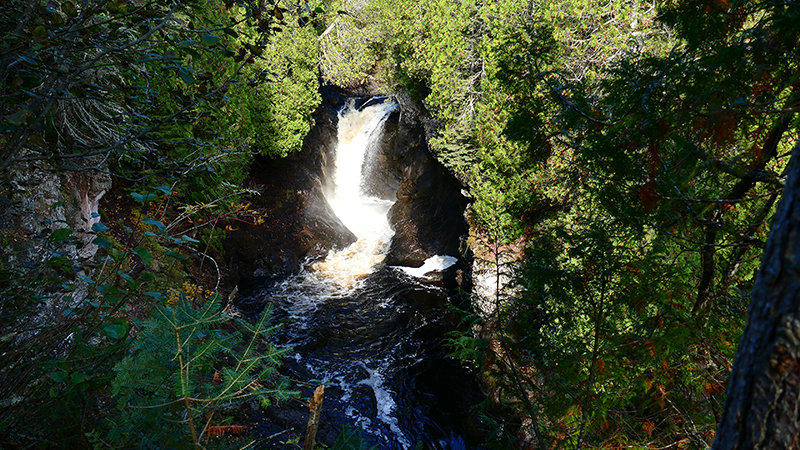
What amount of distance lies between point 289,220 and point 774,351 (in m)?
11.9

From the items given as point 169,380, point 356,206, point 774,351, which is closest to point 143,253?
point 169,380

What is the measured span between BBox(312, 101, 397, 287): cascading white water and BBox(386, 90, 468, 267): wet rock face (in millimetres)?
799

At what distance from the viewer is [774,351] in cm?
95

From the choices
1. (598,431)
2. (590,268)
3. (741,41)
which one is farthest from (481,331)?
(741,41)

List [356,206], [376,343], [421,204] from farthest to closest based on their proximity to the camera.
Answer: [356,206] → [421,204] → [376,343]

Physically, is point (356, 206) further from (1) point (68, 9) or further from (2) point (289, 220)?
(1) point (68, 9)

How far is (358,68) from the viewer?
12.6m

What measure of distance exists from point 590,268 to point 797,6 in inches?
72.5

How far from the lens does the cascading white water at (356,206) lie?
37.9 feet

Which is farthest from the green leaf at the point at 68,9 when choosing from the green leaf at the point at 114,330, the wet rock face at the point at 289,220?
the wet rock face at the point at 289,220

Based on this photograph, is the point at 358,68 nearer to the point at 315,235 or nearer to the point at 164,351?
the point at 315,235

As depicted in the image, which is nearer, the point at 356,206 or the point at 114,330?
the point at 114,330

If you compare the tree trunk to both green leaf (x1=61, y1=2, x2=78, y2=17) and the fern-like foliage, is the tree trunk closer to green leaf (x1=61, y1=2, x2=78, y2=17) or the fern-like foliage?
the fern-like foliage

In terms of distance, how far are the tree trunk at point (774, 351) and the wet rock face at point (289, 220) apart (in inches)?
364
